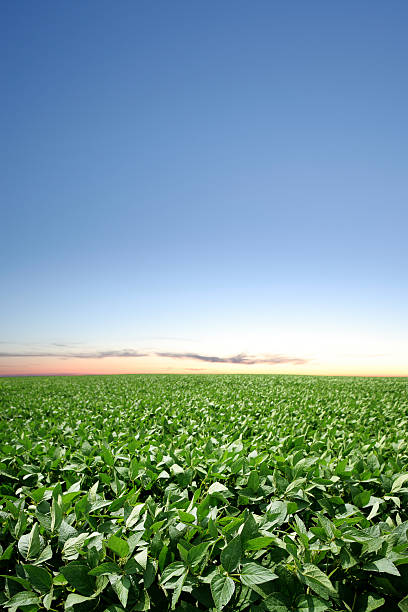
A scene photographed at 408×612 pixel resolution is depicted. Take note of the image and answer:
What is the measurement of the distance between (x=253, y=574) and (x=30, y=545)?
1.28 m

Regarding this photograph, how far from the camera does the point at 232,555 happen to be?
152cm

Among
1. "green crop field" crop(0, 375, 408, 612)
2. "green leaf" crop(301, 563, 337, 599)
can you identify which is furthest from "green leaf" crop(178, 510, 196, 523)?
"green leaf" crop(301, 563, 337, 599)

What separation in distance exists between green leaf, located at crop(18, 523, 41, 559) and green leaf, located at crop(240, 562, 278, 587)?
119 centimetres

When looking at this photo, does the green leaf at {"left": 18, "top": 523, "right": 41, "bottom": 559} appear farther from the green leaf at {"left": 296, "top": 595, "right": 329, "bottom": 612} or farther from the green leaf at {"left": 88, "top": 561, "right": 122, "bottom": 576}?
the green leaf at {"left": 296, "top": 595, "right": 329, "bottom": 612}

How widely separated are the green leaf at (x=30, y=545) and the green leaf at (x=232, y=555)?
1113mm

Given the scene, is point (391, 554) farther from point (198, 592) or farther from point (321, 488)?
point (198, 592)

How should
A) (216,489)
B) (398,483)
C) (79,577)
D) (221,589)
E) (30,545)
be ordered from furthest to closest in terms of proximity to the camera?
(398,483)
(216,489)
(30,545)
(79,577)
(221,589)

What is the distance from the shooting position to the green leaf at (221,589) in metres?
1.44

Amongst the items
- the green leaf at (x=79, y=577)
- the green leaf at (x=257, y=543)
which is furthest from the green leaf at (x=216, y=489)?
the green leaf at (x=79, y=577)

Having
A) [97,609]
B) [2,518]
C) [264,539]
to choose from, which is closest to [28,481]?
[2,518]

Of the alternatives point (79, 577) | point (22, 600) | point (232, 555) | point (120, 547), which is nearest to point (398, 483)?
point (232, 555)

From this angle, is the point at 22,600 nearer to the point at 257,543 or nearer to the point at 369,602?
the point at 257,543

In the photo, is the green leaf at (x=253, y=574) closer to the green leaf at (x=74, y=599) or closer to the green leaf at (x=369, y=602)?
the green leaf at (x=369, y=602)

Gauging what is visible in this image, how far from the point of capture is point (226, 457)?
2.97 metres
